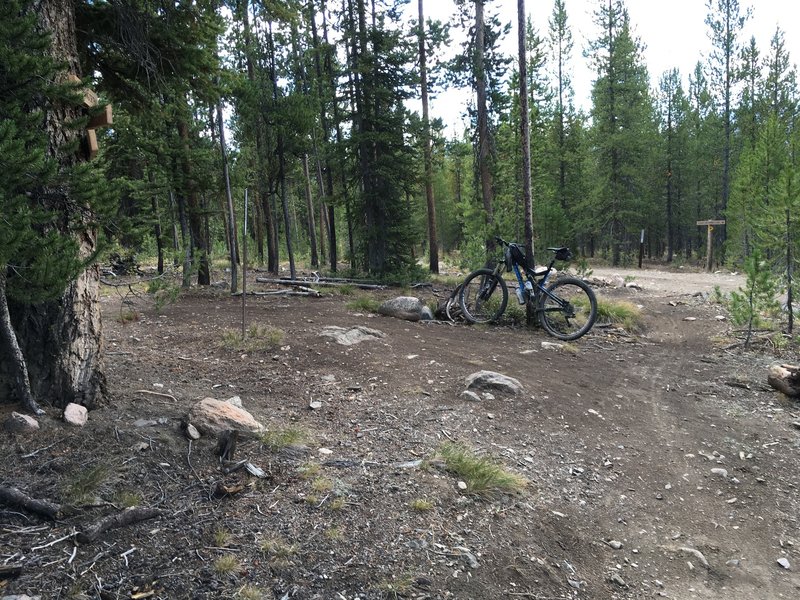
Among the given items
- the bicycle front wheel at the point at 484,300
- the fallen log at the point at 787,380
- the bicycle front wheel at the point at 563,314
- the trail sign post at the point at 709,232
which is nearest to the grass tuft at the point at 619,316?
the bicycle front wheel at the point at 563,314

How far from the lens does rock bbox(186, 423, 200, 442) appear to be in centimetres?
366

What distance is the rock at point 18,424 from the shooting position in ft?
10.6

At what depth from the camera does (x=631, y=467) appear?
175 inches

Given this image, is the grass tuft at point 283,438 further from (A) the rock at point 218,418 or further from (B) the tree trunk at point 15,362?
(B) the tree trunk at point 15,362

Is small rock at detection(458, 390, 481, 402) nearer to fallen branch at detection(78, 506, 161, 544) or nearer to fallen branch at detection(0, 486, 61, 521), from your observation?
fallen branch at detection(78, 506, 161, 544)

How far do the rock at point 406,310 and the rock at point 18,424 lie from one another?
23.2ft

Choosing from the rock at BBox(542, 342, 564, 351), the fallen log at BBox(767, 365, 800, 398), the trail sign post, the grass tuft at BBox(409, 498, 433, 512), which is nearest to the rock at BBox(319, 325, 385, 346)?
the rock at BBox(542, 342, 564, 351)

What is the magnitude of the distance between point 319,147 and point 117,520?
18.2 m

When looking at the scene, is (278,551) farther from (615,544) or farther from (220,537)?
(615,544)

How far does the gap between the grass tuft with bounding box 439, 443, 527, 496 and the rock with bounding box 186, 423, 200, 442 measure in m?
1.86

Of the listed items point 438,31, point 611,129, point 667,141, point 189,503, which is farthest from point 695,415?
point 667,141

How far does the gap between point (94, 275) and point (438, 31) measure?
57.8 feet

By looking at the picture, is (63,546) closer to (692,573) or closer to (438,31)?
(692,573)

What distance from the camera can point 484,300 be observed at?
988 cm
